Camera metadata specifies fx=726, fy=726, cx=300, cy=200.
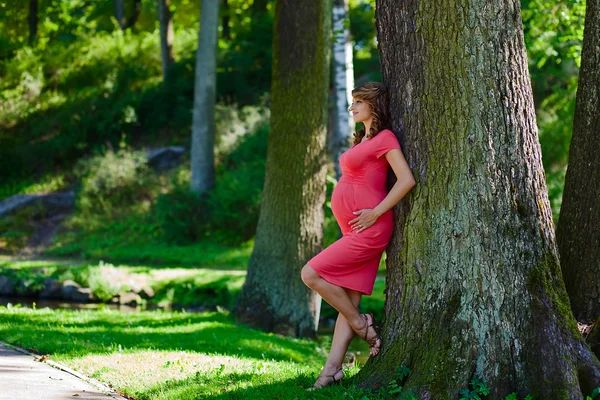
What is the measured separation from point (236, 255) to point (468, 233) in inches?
573

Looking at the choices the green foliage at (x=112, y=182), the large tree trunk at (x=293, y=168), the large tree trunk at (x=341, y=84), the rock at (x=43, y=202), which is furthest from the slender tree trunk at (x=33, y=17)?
the large tree trunk at (x=293, y=168)

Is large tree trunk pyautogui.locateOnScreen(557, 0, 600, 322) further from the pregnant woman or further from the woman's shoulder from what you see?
the woman's shoulder

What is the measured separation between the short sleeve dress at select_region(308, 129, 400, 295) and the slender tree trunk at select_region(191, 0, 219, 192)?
1482cm

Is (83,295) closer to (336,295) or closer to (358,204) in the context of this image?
(336,295)

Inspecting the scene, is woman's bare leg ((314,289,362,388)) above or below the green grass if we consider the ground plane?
above

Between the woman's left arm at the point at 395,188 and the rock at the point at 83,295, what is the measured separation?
10.5 metres

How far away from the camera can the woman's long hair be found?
5.51 m

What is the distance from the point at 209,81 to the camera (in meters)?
20.3

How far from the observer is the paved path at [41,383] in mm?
5598

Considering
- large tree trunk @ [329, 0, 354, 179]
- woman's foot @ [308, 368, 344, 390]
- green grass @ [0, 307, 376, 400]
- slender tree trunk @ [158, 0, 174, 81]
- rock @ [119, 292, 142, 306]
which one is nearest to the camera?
woman's foot @ [308, 368, 344, 390]

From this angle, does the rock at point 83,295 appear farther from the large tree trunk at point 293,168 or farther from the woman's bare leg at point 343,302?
the woman's bare leg at point 343,302

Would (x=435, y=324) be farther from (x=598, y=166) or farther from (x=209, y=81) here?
(x=209, y=81)

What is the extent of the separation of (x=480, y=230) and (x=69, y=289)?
11.5m

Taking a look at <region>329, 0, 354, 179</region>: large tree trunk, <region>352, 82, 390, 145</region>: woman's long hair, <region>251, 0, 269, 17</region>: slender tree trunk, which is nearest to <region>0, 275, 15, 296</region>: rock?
<region>329, 0, 354, 179</region>: large tree trunk
